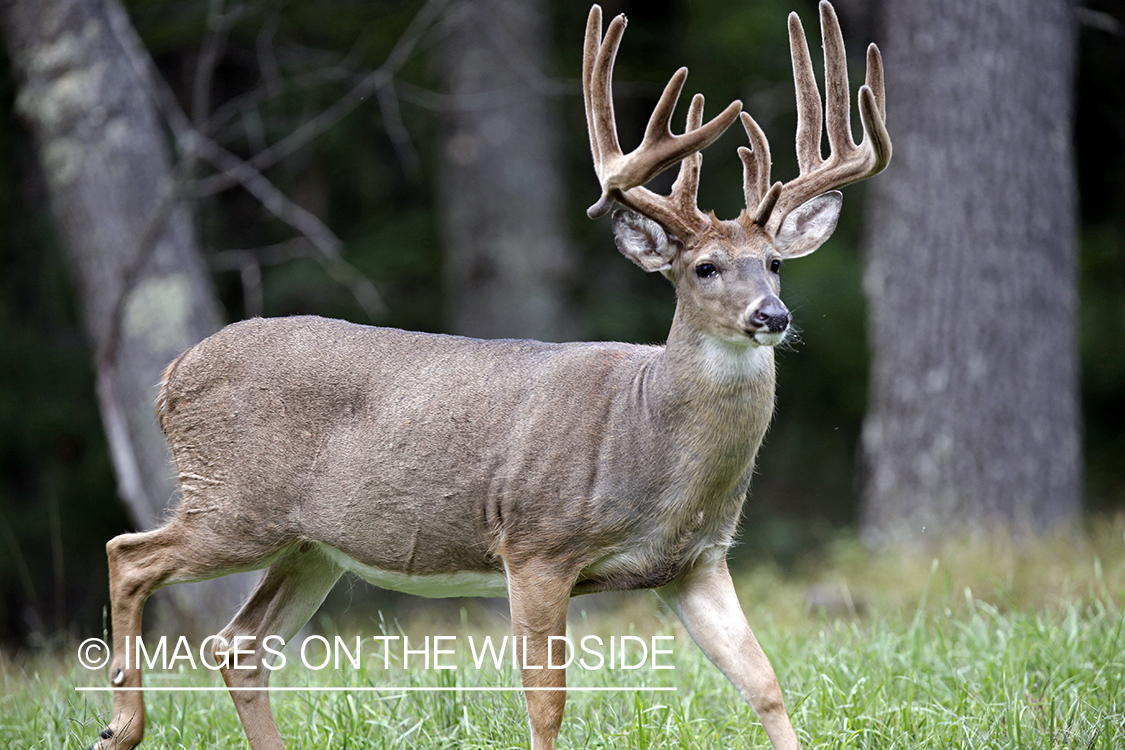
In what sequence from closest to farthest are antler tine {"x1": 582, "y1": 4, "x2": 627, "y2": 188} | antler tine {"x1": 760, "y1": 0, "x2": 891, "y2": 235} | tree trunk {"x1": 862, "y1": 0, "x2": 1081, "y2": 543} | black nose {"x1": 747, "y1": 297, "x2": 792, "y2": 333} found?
1. black nose {"x1": 747, "y1": 297, "x2": 792, "y2": 333}
2. antler tine {"x1": 582, "y1": 4, "x2": 627, "y2": 188}
3. antler tine {"x1": 760, "y1": 0, "x2": 891, "y2": 235}
4. tree trunk {"x1": 862, "y1": 0, "x2": 1081, "y2": 543}

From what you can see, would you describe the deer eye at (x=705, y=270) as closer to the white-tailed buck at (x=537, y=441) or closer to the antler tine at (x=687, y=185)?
the white-tailed buck at (x=537, y=441)

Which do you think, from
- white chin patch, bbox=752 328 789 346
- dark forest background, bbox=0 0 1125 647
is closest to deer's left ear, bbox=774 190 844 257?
white chin patch, bbox=752 328 789 346

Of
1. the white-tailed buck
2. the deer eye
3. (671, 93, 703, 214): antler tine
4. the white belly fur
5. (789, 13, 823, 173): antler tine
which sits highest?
(789, 13, 823, 173): antler tine

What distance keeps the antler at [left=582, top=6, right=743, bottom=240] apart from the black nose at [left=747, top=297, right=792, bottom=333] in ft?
1.29

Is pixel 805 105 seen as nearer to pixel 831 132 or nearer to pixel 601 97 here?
pixel 831 132

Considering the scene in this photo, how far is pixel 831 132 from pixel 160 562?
2.41m

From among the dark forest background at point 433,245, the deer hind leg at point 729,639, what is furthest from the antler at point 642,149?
the dark forest background at point 433,245

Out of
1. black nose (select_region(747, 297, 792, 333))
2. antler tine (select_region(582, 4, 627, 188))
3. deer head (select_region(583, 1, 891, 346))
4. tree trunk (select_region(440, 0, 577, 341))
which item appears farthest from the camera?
tree trunk (select_region(440, 0, 577, 341))

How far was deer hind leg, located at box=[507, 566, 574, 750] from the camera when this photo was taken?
3.46 m

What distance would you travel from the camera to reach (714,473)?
3.49m

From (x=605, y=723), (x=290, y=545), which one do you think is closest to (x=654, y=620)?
(x=605, y=723)

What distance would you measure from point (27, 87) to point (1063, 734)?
244 inches

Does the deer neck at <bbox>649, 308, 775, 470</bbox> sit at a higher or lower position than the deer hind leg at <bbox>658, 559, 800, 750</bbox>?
higher

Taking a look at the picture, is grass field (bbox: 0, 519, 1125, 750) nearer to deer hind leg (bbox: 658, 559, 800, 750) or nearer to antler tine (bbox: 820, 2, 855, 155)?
deer hind leg (bbox: 658, 559, 800, 750)
